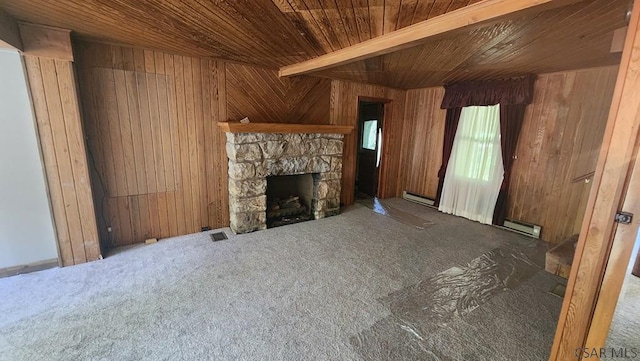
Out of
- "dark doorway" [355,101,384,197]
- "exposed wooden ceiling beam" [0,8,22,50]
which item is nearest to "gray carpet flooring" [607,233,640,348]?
"dark doorway" [355,101,384,197]

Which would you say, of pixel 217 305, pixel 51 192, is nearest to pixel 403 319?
pixel 217 305

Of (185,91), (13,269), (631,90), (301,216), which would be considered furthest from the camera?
(301,216)

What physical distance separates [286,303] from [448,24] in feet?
7.70

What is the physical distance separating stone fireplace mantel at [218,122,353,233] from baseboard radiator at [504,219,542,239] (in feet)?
8.77

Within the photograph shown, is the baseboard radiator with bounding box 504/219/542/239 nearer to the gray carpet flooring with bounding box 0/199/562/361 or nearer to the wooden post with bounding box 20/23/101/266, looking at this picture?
the gray carpet flooring with bounding box 0/199/562/361

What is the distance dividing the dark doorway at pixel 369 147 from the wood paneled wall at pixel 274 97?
49.6 inches

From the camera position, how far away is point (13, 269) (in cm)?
237

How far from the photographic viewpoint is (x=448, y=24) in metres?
1.76

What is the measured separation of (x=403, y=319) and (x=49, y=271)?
3.18 m

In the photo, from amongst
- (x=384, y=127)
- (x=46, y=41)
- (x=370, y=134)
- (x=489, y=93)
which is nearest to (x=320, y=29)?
(x=46, y=41)

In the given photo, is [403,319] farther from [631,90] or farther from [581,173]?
[581,173]

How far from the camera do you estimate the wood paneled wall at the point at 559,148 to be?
121 inches

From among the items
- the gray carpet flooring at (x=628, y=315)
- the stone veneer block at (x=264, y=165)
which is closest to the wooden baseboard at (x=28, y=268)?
the stone veneer block at (x=264, y=165)

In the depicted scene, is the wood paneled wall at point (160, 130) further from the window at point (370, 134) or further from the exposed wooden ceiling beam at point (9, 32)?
the window at point (370, 134)
